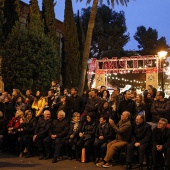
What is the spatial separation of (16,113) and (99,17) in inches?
1613

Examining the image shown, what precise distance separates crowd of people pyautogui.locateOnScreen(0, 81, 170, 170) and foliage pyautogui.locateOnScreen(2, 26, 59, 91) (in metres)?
6.82

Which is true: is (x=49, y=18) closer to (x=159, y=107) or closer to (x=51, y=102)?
(x=51, y=102)

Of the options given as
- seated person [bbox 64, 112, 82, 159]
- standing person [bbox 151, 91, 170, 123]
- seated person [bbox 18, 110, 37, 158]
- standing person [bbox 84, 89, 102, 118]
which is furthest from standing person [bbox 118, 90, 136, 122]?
seated person [bbox 18, 110, 37, 158]

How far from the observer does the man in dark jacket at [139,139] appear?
383 inches

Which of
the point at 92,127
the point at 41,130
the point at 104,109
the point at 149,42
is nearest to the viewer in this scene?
the point at 92,127

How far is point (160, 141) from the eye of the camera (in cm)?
973

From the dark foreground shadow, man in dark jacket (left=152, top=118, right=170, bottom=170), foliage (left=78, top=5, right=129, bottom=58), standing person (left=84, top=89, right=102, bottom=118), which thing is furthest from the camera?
foliage (left=78, top=5, right=129, bottom=58)

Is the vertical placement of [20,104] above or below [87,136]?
above

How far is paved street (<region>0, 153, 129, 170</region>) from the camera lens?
9992mm

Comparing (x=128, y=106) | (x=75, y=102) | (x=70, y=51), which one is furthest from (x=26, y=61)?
(x=128, y=106)

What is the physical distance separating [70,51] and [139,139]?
62.8 ft

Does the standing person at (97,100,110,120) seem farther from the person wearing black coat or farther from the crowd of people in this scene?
the person wearing black coat

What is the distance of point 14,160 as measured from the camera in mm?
11133

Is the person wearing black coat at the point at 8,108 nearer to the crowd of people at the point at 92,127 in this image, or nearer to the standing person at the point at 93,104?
the crowd of people at the point at 92,127
